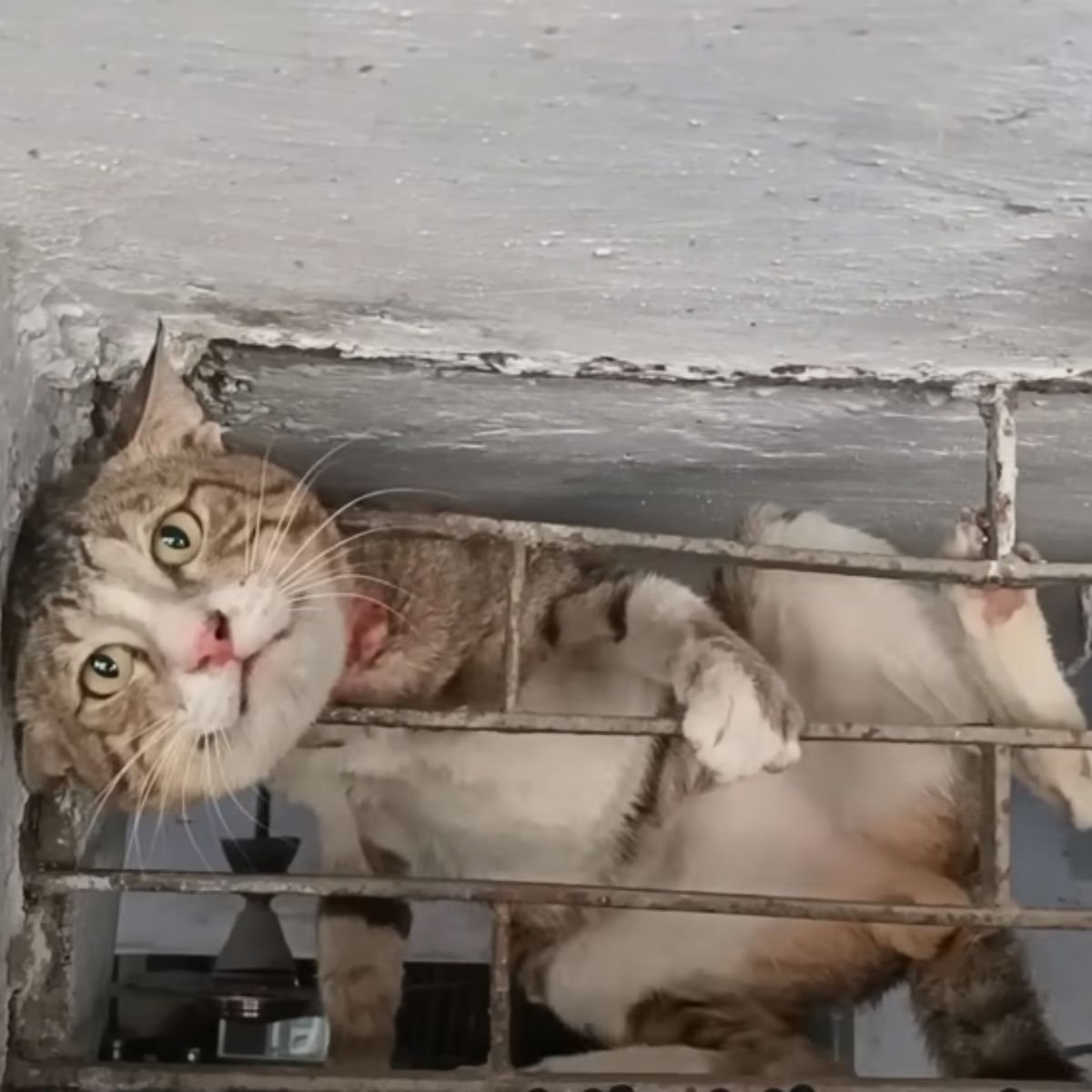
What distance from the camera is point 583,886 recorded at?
0.97 meters

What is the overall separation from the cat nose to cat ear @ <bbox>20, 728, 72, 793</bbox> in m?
0.11

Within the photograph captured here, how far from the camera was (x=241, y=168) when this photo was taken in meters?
0.76

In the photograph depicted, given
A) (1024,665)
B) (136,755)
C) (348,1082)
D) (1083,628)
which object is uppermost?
(1083,628)

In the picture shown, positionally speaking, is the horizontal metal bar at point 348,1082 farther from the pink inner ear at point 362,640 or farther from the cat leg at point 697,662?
the pink inner ear at point 362,640

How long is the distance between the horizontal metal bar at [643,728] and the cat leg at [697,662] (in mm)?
25

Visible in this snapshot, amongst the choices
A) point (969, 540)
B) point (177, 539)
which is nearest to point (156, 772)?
point (177, 539)

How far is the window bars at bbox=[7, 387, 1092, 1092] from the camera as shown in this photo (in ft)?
3.09

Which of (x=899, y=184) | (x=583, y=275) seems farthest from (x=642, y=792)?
(x=899, y=184)

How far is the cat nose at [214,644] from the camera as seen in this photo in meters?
1.04

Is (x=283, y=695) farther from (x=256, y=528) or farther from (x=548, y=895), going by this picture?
(x=548, y=895)

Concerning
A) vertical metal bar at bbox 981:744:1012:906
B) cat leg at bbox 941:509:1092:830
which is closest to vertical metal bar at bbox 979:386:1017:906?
vertical metal bar at bbox 981:744:1012:906

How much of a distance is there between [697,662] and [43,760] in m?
0.48

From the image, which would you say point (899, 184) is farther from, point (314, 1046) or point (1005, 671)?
point (314, 1046)

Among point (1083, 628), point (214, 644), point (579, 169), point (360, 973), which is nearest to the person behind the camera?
point (579, 169)
